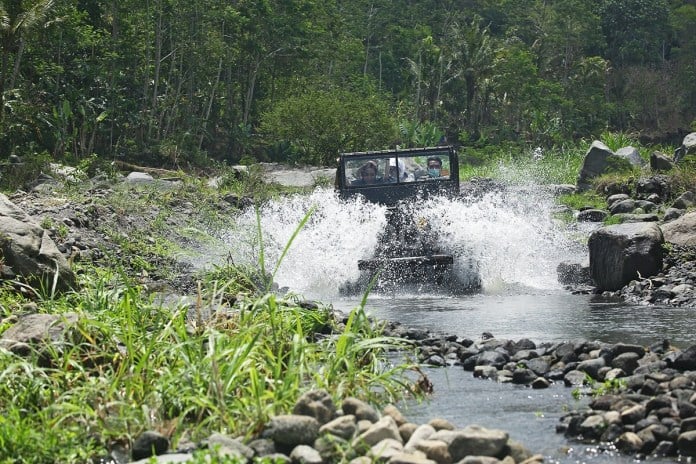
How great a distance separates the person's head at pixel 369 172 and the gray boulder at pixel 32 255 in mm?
6141

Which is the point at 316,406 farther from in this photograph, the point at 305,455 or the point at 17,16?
the point at 17,16

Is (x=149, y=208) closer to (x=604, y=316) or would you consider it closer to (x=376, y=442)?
(x=604, y=316)

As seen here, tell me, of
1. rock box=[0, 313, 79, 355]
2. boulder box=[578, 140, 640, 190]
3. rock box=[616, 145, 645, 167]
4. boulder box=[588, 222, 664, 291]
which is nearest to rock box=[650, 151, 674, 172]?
boulder box=[578, 140, 640, 190]

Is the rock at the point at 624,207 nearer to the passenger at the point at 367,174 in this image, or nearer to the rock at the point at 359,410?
the passenger at the point at 367,174

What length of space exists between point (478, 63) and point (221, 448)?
191 ft

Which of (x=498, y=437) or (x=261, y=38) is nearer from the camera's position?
(x=498, y=437)

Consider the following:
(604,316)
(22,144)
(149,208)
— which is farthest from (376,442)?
(22,144)

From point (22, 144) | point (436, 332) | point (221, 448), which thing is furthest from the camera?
point (22, 144)

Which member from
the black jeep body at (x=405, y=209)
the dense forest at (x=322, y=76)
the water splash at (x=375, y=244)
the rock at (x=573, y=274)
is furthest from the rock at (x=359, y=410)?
the dense forest at (x=322, y=76)

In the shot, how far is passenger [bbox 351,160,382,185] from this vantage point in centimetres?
1662

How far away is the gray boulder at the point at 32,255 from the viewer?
Answer: 421 inches

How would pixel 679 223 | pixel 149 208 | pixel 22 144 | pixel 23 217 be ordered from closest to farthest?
pixel 23 217 < pixel 679 223 < pixel 149 208 < pixel 22 144

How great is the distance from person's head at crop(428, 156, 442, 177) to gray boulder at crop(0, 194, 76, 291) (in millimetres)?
6874

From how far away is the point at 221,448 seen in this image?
18.0 feet
